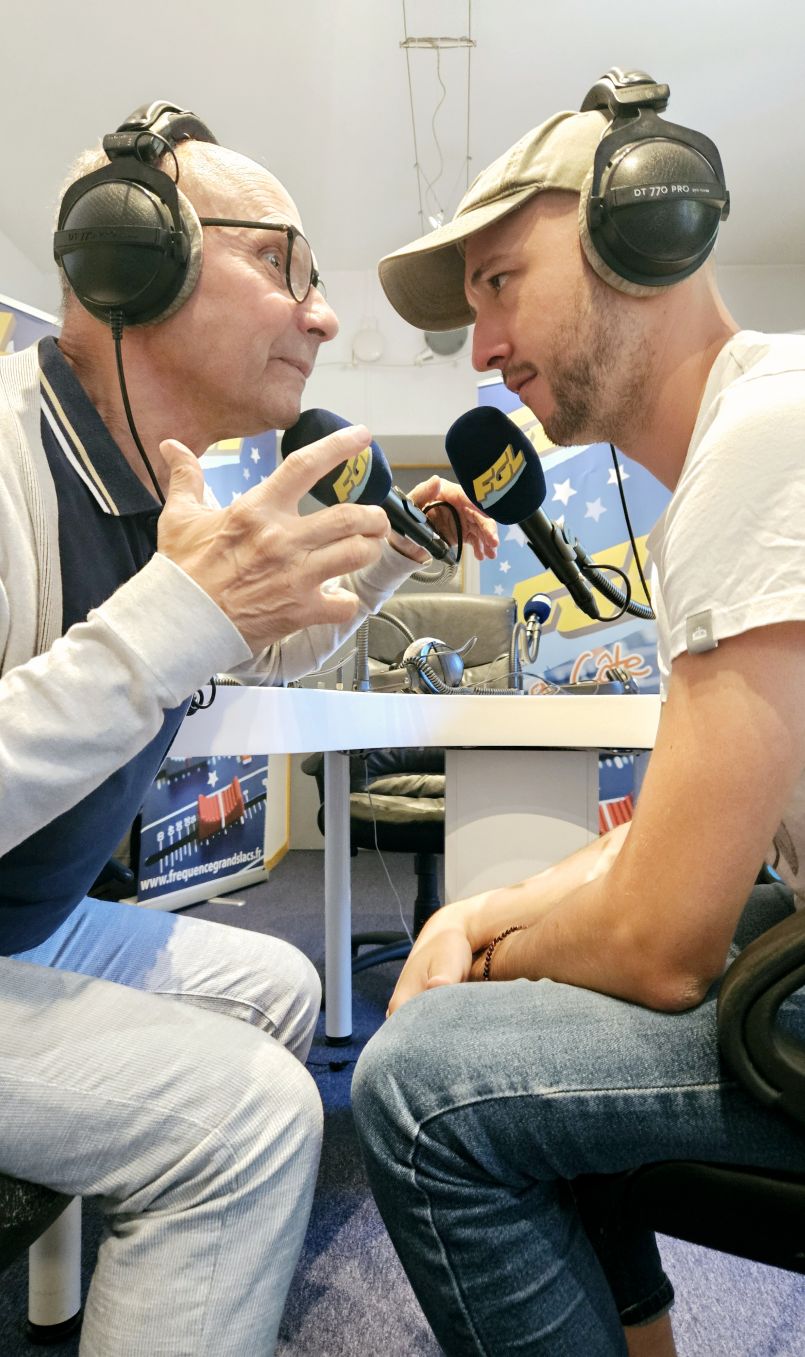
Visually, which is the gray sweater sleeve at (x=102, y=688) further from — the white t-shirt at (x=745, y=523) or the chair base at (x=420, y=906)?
the chair base at (x=420, y=906)

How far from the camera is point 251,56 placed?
342cm

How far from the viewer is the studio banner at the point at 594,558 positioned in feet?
12.9

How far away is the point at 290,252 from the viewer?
1.00 meters

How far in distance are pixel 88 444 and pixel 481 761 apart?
1.21 metres

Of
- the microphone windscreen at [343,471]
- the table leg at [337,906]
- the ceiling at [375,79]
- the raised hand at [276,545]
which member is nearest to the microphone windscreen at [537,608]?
the table leg at [337,906]

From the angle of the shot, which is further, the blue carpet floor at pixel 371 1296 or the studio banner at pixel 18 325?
the studio banner at pixel 18 325

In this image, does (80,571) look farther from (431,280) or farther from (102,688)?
(431,280)

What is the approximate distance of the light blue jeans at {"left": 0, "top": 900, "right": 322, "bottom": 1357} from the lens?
61 cm

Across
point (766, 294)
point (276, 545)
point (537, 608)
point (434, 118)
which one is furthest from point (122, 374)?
point (766, 294)

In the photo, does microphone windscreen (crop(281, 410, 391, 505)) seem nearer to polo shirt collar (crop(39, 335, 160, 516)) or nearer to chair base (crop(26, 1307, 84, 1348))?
polo shirt collar (crop(39, 335, 160, 516))

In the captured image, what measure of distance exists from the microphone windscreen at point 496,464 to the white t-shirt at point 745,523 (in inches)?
19.6

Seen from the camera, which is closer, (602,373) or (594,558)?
(602,373)

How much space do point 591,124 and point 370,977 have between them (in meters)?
2.35

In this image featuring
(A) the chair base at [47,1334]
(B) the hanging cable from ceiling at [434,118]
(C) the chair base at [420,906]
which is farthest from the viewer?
(B) the hanging cable from ceiling at [434,118]
